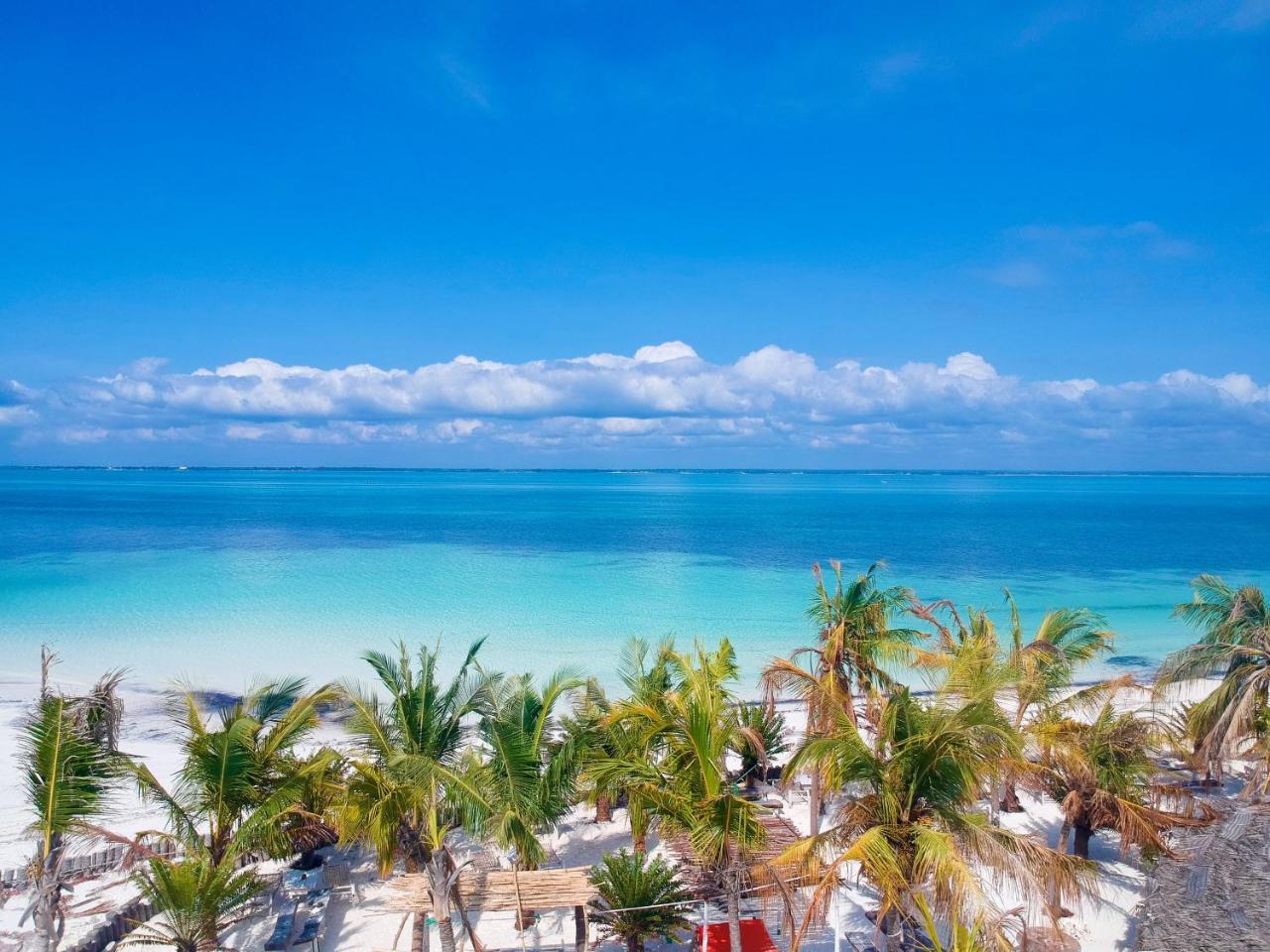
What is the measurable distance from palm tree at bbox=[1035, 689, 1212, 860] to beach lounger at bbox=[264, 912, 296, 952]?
1114 cm

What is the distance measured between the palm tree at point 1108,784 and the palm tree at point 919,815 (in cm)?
347

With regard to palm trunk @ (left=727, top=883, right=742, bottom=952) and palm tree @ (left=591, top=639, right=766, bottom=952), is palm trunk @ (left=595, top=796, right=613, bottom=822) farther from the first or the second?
palm trunk @ (left=727, top=883, right=742, bottom=952)

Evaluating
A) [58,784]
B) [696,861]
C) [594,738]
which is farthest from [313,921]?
[696,861]

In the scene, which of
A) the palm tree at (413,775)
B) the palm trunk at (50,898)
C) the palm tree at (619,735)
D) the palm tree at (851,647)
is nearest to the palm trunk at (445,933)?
the palm tree at (413,775)

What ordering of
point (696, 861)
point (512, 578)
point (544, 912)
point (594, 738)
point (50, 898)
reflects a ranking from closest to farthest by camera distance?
point (50, 898)
point (696, 861)
point (544, 912)
point (594, 738)
point (512, 578)

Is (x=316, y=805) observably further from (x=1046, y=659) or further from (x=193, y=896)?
(x=1046, y=659)

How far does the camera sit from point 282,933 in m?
10.9

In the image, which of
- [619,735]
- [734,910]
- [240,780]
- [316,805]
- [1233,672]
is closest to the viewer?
[734,910]

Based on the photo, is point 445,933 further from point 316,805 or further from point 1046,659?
point 1046,659

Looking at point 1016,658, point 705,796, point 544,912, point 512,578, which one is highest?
point 1016,658

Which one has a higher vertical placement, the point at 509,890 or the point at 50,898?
the point at 50,898

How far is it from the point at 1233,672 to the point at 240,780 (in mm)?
16679

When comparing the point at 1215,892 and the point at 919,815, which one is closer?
the point at 919,815

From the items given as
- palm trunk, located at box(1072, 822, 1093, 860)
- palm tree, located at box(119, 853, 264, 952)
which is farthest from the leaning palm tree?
palm tree, located at box(119, 853, 264, 952)
